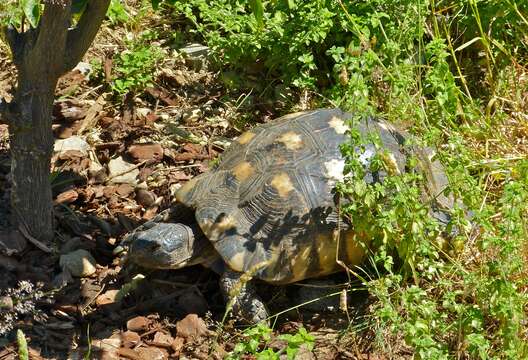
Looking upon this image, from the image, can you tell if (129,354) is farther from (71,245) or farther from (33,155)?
(33,155)

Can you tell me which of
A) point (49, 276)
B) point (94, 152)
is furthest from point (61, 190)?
point (49, 276)

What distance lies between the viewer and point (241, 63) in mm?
5734

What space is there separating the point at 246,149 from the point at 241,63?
4.57 ft

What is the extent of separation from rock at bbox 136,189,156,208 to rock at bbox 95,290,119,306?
714mm

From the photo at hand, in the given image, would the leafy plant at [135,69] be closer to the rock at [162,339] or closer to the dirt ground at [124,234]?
the dirt ground at [124,234]

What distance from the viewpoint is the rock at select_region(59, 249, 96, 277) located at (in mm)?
4410

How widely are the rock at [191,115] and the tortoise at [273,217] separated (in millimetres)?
1163

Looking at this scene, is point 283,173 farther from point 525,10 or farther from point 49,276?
point 525,10

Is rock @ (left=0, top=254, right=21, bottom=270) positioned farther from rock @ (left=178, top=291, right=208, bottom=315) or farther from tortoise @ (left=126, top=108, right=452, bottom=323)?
rock @ (left=178, top=291, right=208, bottom=315)

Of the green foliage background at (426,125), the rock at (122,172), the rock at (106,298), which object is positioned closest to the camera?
the green foliage background at (426,125)

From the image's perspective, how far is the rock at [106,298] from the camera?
4320 mm

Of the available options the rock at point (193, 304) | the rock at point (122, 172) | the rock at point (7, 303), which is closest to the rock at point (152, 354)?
the rock at point (193, 304)

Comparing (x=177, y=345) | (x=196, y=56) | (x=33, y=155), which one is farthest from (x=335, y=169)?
(x=196, y=56)

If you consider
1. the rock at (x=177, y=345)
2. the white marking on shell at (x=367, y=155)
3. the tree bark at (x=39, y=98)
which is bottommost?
the rock at (x=177, y=345)
